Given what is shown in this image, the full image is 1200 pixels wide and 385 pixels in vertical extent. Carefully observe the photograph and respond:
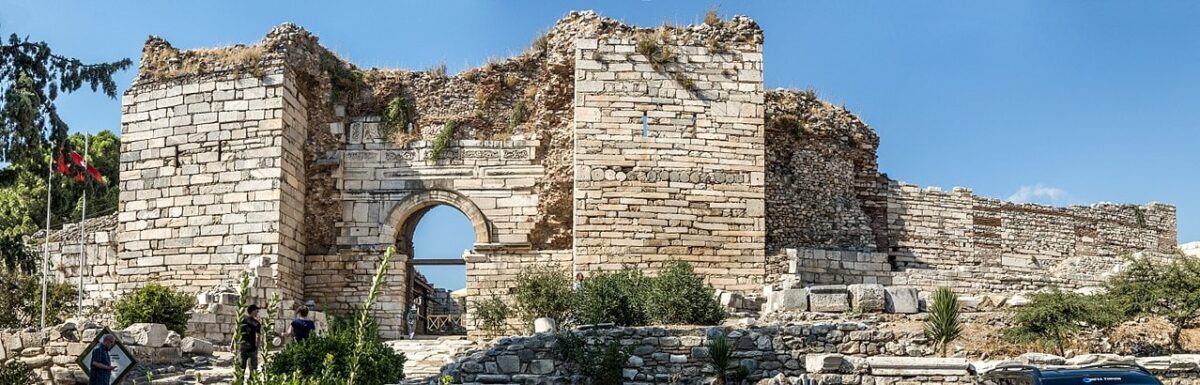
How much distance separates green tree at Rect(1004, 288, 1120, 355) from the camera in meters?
15.4

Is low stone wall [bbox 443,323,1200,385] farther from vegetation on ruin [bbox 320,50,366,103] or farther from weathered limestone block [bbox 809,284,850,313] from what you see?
vegetation on ruin [bbox 320,50,366,103]

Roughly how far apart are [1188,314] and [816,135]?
8539 mm

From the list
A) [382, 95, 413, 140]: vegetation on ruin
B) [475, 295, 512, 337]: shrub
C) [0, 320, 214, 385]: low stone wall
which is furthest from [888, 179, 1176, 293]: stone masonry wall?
[0, 320, 214, 385]: low stone wall

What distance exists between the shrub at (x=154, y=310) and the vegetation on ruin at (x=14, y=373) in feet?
8.01

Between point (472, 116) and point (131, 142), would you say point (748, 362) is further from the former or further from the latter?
point (131, 142)

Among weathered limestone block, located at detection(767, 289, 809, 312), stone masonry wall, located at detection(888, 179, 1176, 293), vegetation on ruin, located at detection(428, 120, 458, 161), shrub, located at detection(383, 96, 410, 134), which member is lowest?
weathered limestone block, located at detection(767, 289, 809, 312)

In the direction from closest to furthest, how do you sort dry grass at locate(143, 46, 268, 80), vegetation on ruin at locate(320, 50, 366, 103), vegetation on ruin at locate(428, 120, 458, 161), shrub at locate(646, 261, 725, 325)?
shrub at locate(646, 261, 725, 325), dry grass at locate(143, 46, 268, 80), vegetation on ruin at locate(428, 120, 458, 161), vegetation on ruin at locate(320, 50, 366, 103)

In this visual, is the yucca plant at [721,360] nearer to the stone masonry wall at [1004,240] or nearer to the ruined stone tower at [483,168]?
the ruined stone tower at [483,168]

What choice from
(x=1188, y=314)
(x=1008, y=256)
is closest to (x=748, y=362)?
(x=1188, y=314)

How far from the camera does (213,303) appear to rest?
18828 mm

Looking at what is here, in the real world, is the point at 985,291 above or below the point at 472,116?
below

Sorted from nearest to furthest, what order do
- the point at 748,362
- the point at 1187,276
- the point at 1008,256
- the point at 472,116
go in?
the point at 748,362 → the point at 1187,276 → the point at 472,116 → the point at 1008,256

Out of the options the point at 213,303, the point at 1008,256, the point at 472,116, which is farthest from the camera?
the point at 1008,256

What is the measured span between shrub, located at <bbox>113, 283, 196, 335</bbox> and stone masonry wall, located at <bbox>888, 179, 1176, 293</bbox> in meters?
11.3
